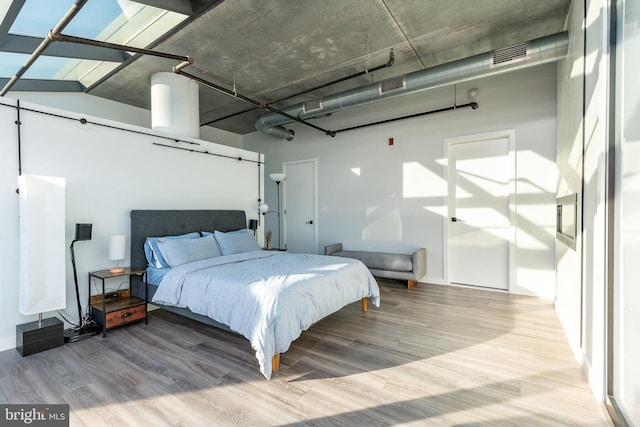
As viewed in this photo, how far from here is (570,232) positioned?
277 cm

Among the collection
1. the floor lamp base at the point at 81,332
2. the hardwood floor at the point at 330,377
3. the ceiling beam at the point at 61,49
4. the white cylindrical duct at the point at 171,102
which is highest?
the ceiling beam at the point at 61,49

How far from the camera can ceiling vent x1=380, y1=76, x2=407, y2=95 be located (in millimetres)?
3833

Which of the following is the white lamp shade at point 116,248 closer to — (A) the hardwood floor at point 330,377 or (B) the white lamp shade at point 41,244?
(B) the white lamp shade at point 41,244

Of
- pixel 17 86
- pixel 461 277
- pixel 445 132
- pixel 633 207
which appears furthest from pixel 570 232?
pixel 17 86

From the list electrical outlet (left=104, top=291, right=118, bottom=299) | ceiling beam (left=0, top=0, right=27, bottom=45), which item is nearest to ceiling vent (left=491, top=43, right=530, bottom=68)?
ceiling beam (left=0, top=0, right=27, bottom=45)

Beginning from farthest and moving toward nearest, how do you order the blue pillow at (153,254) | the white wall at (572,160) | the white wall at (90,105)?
1. the white wall at (90,105)
2. the blue pillow at (153,254)
3. the white wall at (572,160)

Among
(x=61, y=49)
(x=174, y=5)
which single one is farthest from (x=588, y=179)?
(x=61, y=49)

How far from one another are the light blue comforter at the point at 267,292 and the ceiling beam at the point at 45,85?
355cm

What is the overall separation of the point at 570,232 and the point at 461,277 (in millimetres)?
2171

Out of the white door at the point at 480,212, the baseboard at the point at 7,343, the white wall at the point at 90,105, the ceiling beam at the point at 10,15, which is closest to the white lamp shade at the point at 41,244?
the baseboard at the point at 7,343

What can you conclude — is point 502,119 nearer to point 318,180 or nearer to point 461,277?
Result: point 461,277

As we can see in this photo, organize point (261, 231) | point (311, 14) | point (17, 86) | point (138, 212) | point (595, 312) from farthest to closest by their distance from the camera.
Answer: point (261, 231) < point (17, 86) < point (138, 212) < point (311, 14) < point (595, 312)

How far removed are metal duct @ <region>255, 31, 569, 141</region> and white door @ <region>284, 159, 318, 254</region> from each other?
67.7 inches

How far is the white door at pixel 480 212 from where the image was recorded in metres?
4.41
